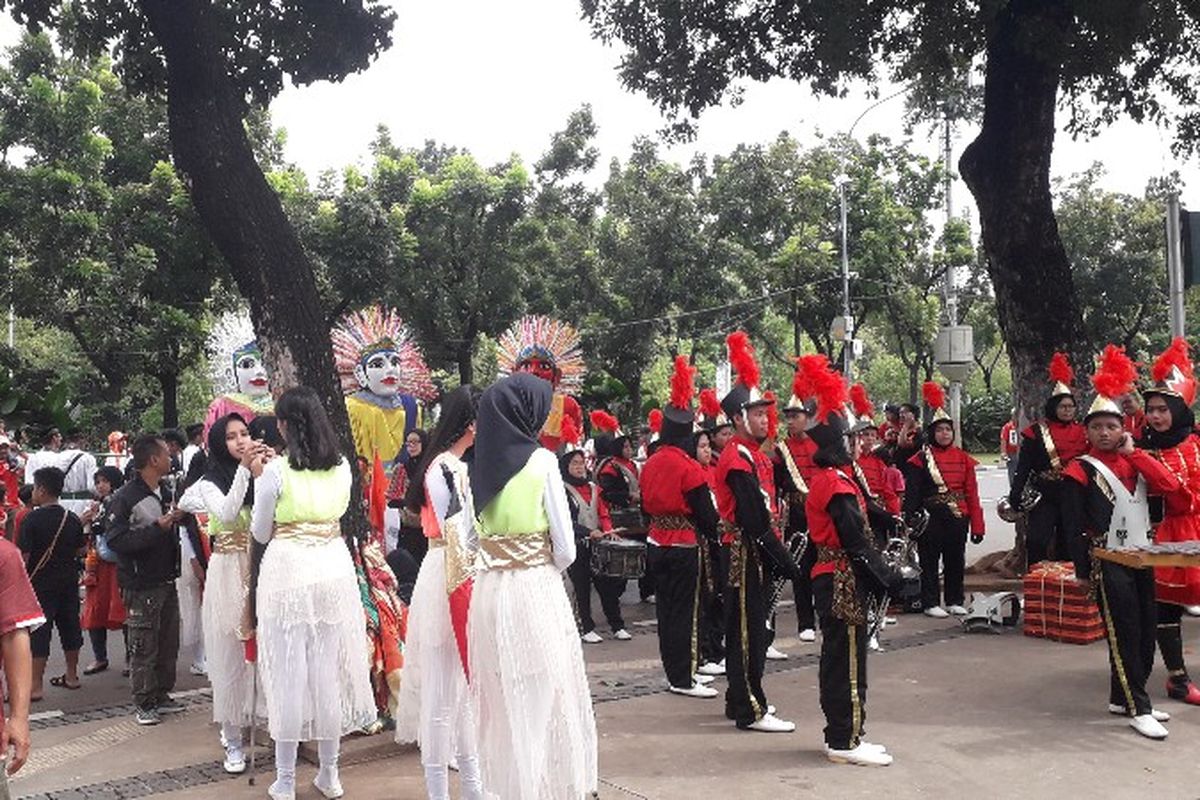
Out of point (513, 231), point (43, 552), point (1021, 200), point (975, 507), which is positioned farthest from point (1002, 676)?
point (513, 231)

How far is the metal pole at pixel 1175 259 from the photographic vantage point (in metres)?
9.93

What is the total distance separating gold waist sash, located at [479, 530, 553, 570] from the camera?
4.46 meters

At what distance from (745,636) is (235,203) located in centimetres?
399

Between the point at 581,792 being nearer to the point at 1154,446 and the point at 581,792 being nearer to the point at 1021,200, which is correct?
the point at 1154,446

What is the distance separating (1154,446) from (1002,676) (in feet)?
6.19

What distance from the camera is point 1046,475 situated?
9.72 metres

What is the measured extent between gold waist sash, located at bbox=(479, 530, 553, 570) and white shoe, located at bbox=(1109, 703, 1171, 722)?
4.06m

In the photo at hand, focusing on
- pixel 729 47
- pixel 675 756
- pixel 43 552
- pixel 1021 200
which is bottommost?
pixel 675 756

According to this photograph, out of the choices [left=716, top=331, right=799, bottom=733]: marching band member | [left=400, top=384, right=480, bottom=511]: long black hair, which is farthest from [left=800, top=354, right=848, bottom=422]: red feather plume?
[left=400, top=384, right=480, bottom=511]: long black hair

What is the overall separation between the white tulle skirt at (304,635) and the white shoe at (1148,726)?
4.40 metres

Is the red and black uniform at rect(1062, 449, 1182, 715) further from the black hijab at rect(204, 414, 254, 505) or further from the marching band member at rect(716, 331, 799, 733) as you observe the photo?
the black hijab at rect(204, 414, 254, 505)

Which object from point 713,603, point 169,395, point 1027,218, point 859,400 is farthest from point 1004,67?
point 169,395

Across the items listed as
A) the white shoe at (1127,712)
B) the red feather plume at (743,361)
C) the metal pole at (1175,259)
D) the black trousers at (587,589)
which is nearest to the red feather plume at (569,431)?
the black trousers at (587,589)

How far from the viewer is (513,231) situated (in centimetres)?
2595
